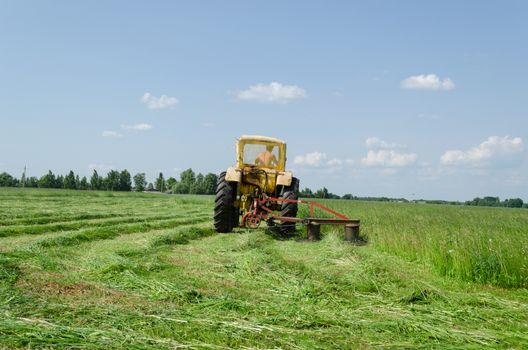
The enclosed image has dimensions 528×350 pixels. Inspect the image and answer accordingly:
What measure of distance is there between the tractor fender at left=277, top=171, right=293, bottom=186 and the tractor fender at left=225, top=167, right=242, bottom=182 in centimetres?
89

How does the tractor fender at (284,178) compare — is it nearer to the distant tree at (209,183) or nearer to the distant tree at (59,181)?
the distant tree at (209,183)

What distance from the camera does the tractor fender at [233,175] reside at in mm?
10992

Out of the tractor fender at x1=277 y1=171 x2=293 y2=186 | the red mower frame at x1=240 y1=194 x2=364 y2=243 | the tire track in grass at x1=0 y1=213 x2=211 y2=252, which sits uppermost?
the tractor fender at x1=277 y1=171 x2=293 y2=186

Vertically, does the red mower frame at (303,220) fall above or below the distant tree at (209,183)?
below

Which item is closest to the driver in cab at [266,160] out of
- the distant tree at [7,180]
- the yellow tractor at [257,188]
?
the yellow tractor at [257,188]

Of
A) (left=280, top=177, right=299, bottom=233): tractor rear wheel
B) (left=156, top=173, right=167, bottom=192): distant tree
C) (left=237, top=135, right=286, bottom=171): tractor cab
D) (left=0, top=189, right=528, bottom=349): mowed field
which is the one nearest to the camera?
(left=0, top=189, right=528, bottom=349): mowed field

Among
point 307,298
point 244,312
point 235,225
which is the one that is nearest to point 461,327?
point 307,298

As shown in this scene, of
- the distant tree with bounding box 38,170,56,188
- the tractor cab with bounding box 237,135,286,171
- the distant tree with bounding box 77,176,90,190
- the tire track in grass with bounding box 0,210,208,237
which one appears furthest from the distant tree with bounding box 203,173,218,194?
the tractor cab with bounding box 237,135,286,171

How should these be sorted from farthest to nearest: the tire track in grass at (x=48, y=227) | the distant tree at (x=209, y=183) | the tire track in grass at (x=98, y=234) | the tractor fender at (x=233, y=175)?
the distant tree at (x=209, y=183) → the tractor fender at (x=233, y=175) → the tire track in grass at (x=48, y=227) → the tire track in grass at (x=98, y=234)

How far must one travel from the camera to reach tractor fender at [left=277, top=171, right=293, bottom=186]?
11039 mm

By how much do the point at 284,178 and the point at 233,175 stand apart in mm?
1157

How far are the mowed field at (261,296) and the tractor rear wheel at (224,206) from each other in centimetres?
230

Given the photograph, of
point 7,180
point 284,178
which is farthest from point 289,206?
point 7,180

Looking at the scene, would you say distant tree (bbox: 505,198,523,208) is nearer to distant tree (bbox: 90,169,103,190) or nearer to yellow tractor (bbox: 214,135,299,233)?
distant tree (bbox: 90,169,103,190)
